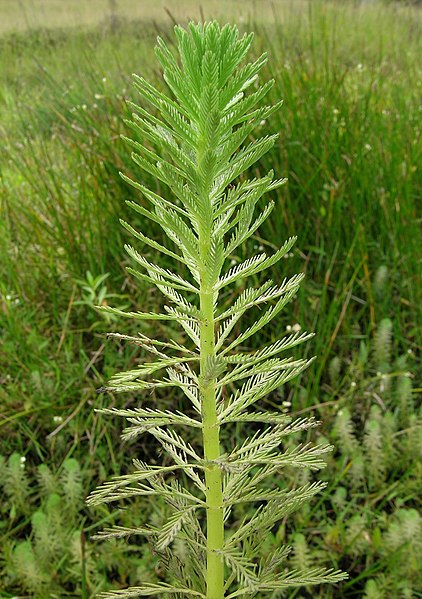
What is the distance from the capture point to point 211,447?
78 cm

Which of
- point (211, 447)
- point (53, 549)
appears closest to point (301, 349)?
point (53, 549)

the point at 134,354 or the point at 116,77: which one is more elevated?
the point at 116,77

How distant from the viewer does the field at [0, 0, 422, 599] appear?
6.31 ft

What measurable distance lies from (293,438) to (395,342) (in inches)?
24.9

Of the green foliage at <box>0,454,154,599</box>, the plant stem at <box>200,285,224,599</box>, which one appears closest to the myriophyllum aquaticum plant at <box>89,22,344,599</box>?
the plant stem at <box>200,285,224,599</box>

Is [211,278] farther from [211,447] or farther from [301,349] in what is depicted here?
[301,349]

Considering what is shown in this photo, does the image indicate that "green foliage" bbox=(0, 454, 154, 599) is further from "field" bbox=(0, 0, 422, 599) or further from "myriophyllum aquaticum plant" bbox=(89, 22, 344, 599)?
"myriophyllum aquaticum plant" bbox=(89, 22, 344, 599)

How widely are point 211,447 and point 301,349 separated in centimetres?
183

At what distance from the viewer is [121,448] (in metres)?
2.18

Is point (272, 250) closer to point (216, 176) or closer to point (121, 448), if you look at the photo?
point (121, 448)

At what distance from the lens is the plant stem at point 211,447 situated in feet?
2.50

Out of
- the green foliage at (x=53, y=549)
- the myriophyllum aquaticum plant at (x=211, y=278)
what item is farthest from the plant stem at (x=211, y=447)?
the green foliage at (x=53, y=549)

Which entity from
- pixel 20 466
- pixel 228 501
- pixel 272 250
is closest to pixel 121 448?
pixel 20 466

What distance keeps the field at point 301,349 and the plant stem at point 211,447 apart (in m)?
1.07
